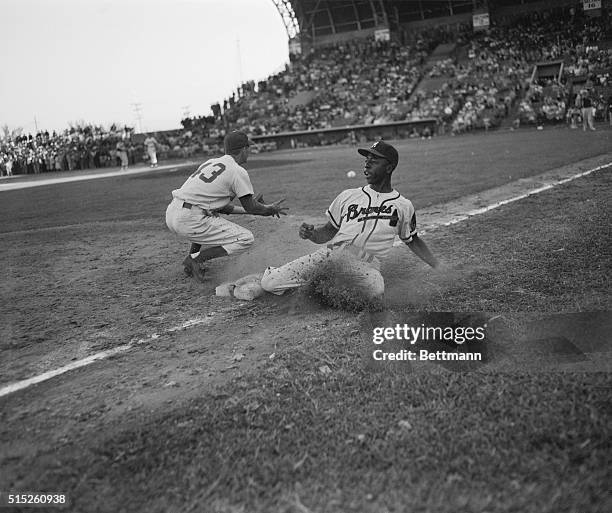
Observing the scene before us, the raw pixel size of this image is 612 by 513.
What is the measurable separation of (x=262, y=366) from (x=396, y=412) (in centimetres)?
101

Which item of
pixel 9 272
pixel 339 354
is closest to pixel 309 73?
pixel 9 272

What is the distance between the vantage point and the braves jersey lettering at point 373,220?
4.68 meters

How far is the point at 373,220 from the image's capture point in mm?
4727

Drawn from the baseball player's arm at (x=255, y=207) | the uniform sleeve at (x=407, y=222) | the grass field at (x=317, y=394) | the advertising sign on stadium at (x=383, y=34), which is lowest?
the grass field at (x=317, y=394)

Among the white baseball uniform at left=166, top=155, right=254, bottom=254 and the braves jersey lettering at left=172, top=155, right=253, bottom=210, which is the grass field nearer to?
the white baseball uniform at left=166, top=155, right=254, bottom=254

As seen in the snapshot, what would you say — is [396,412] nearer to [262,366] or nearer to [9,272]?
[262,366]

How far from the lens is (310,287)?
456cm

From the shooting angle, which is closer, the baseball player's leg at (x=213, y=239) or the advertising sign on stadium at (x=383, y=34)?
the baseball player's leg at (x=213, y=239)

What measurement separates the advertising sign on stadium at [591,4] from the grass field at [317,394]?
39896 millimetres

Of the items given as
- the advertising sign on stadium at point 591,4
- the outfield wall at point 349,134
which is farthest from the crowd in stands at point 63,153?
the advertising sign on stadium at point 591,4

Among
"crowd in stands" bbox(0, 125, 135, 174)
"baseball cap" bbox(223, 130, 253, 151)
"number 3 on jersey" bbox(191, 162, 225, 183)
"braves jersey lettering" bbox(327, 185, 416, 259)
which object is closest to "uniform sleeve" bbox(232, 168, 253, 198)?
"number 3 on jersey" bbox(191, 162, 225, 183)

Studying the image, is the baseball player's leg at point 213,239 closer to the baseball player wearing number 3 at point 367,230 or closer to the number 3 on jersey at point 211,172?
the number 3 on jersey at point 211,172

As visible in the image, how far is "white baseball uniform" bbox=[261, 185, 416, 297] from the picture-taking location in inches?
182

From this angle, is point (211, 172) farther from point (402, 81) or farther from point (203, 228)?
point (402, 81)
